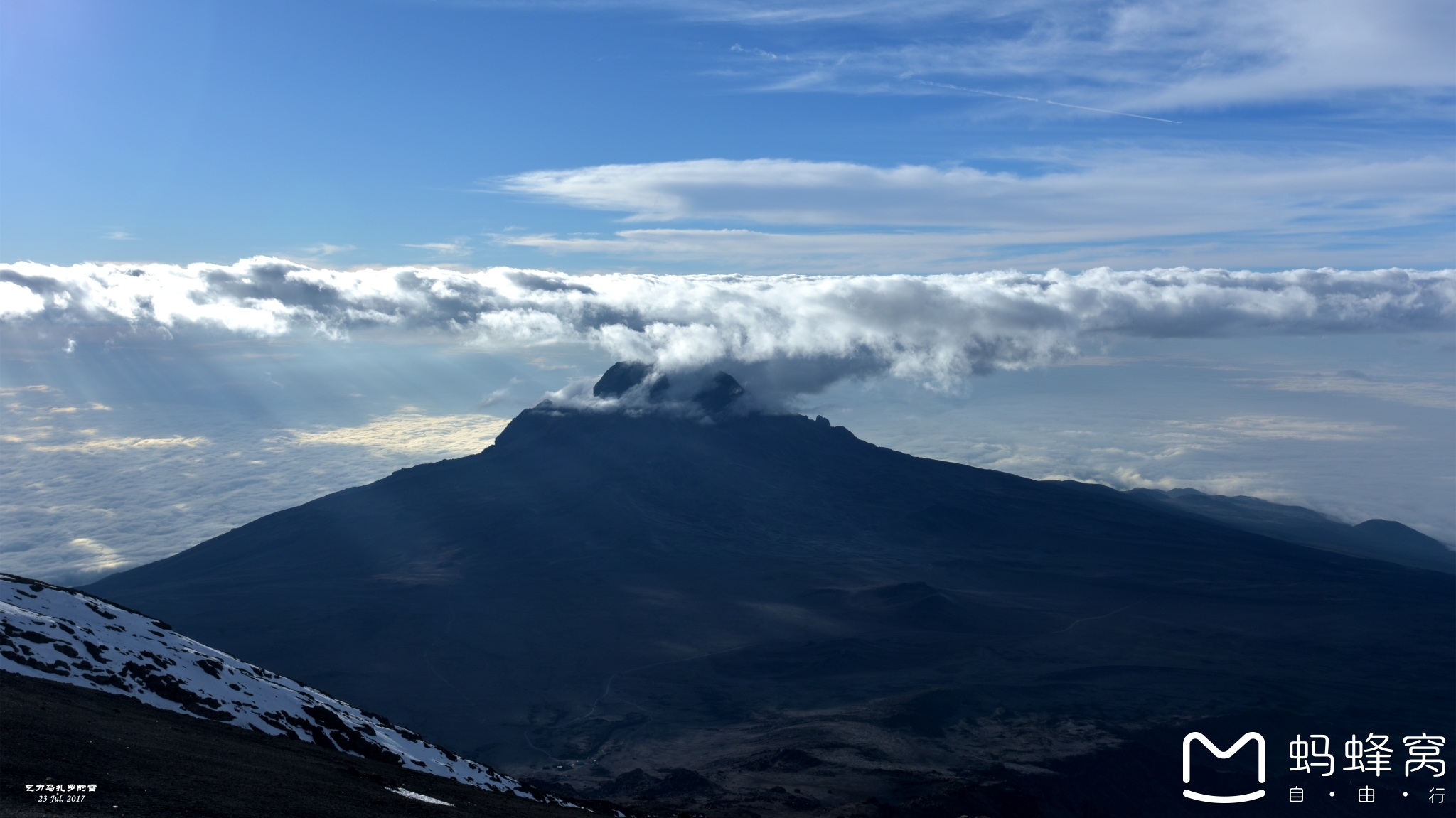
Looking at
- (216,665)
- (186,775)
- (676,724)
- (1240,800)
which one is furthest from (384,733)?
(1240,800)

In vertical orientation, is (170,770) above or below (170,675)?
above

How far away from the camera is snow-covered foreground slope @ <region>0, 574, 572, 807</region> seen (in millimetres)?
56750

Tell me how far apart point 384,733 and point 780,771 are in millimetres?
87279

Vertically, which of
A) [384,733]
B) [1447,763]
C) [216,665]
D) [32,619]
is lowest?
[1447,763]

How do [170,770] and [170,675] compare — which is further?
[170,675]

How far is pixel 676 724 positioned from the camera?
180 meters

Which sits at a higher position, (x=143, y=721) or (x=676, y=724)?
(x=143, y=721)

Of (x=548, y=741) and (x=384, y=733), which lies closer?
(x=384, y=733)

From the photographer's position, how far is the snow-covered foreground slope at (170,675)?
5675cm

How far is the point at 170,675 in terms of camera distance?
201 feet

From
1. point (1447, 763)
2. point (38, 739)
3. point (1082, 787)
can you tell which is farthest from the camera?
point (1447, 763)

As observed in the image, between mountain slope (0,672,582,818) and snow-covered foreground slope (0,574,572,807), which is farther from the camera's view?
snow-covered foreground slope (0,574,572,807)

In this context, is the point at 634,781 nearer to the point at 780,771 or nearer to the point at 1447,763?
the point at 780,771

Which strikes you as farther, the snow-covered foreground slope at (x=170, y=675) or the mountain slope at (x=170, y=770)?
the snow-covered foreground slope at (x=170, y=675)
